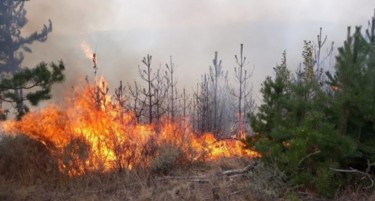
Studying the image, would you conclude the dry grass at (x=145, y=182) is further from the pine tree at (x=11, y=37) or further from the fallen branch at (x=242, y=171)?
the pine tree at (x=11, y=37)

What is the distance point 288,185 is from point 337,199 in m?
0.88

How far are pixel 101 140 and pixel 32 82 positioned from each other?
237 cm

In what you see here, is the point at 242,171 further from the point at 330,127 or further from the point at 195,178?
the point at 330,127

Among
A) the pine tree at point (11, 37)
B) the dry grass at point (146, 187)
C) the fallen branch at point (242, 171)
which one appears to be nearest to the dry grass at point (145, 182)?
the dry grass at point (146, 187)

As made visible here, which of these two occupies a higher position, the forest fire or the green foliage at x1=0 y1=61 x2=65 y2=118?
the green foliage at x1=0 y1=61 x2=65 y2=118

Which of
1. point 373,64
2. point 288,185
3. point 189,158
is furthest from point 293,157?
point 189,158

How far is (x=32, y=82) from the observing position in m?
9.99

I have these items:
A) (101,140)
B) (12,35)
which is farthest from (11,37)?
(101,140)

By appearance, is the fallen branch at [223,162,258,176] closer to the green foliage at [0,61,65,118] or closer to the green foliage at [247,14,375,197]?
the green foliage at [247,14,375,197]

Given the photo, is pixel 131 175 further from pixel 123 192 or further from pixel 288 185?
pixel 288 185

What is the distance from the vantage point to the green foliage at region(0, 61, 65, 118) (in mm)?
9750

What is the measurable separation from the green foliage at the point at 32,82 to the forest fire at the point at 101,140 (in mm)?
1477

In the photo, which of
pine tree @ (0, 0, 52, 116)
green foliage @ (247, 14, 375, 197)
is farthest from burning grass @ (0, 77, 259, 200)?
pine tree @ (0, 0, 52, 116)

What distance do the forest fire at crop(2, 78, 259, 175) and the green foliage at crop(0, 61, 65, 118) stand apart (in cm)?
148
